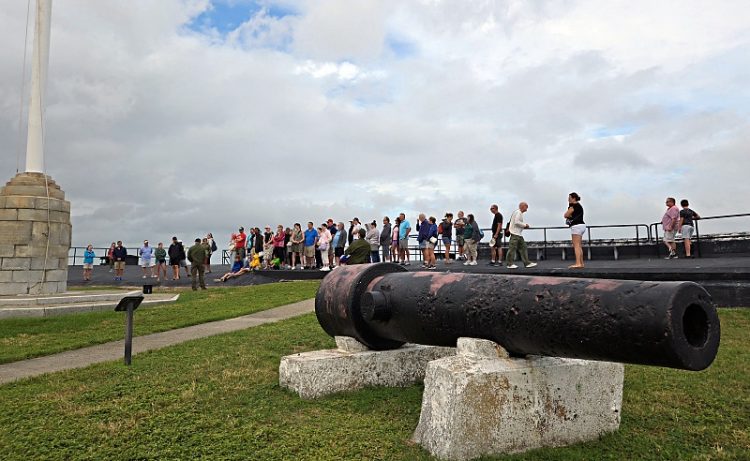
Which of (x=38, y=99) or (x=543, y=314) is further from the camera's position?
(x=38, y=99)

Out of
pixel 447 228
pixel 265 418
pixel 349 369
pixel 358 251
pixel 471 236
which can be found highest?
pixel 447 228

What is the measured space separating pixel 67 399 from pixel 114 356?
2.53 m

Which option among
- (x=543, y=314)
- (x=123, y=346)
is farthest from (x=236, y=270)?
(x=543, y=314)

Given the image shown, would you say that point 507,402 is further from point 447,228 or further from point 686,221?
point 447,228

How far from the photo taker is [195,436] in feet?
12.9

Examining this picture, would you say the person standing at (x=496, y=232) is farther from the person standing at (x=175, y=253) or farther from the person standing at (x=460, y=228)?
the person standing at (x=175, y=253)

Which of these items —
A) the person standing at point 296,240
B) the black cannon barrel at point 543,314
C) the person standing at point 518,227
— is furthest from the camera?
the person standing at point 296,240

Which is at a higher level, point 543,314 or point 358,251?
point 358,251

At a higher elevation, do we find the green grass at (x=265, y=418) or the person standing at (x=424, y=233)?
the person standing at (x=424, y=233)

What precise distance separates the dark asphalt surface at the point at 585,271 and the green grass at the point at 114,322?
4484mm

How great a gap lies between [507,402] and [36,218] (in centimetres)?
1418

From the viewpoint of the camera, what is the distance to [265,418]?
433 cm

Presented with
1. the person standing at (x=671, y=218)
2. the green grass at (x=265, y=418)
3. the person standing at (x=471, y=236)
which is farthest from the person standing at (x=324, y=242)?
the green grass at (x=265, y=418)

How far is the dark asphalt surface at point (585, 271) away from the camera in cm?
1056
